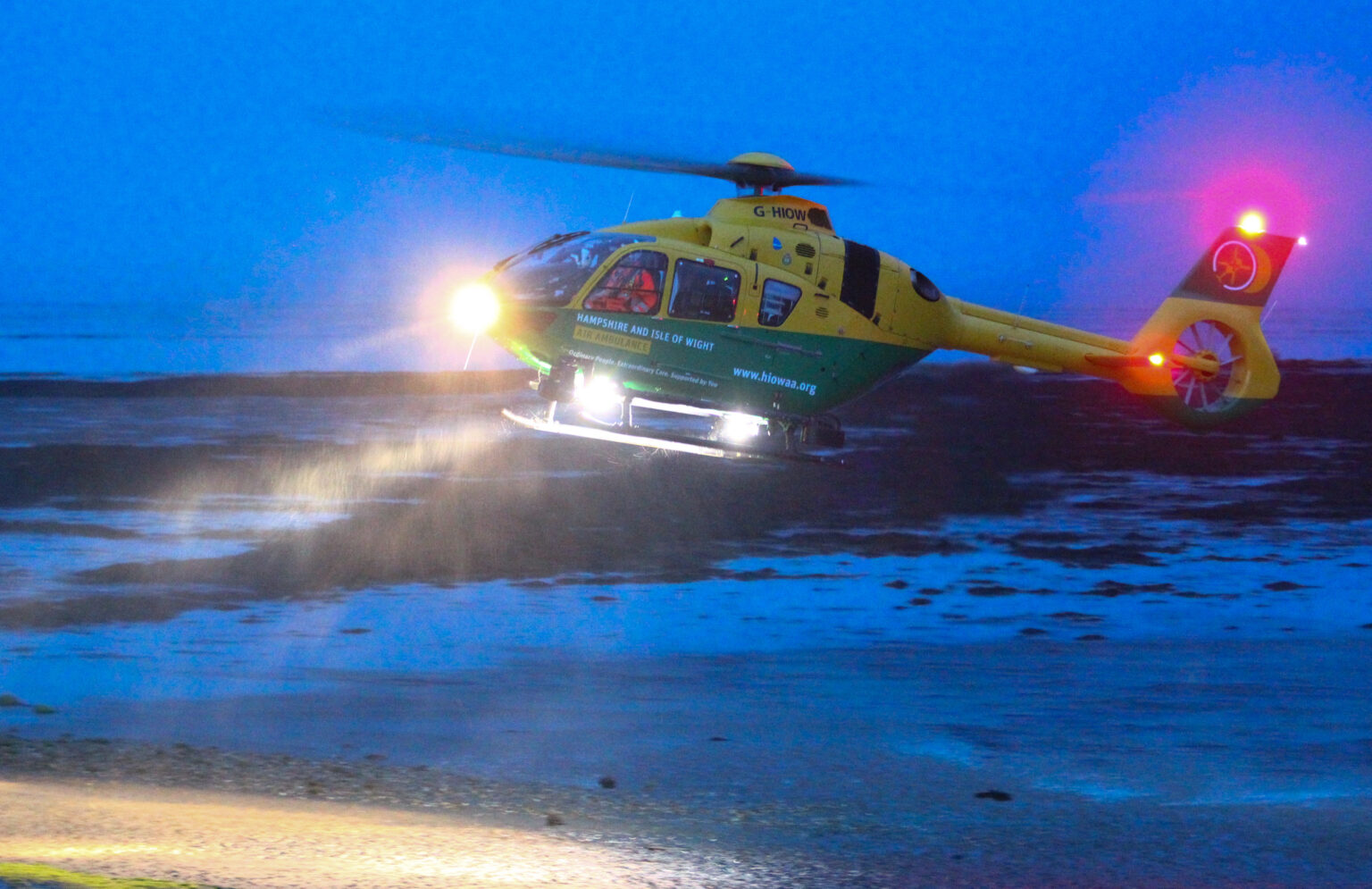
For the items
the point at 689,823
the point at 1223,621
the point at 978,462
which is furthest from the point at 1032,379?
the point at 689,823

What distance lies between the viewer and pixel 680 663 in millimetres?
16578

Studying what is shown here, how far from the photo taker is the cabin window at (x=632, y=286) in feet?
52.2

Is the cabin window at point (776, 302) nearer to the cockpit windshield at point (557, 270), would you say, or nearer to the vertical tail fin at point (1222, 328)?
the cockpit windshield at point (557, 270)

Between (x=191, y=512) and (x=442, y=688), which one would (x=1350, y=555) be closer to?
(x=442, y=688)

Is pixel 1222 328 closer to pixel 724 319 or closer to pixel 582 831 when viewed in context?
pixel 724 319

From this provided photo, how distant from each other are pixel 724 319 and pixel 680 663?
4.36m

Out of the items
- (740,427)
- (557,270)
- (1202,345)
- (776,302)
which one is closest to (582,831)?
(557,270)

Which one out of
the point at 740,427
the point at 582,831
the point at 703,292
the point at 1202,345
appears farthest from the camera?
the point at 1202,345

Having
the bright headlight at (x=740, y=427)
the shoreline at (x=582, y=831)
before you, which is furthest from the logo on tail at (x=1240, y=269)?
the shoreline at (x=582, y=831)

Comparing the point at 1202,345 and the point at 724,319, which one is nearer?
the point at 724,319

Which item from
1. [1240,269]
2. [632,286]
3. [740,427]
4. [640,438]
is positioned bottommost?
[640,438]

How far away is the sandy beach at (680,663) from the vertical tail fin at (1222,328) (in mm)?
3136

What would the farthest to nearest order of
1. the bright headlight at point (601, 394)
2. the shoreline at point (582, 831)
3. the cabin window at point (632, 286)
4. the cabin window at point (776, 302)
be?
the cabin window at point (776, 302)
the bright headlight at point (601, 394)
the cabin window at point (632, 286)
the shoreline at point (582, 831)

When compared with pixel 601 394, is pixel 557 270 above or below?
above
